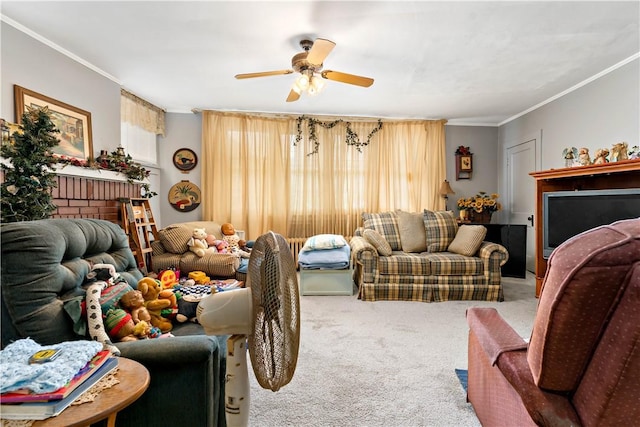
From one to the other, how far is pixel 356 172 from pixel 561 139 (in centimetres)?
257

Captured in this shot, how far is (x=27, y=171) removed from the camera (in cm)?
183

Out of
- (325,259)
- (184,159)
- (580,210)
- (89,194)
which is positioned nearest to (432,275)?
(325,259)

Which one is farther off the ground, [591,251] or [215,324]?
[591,251]

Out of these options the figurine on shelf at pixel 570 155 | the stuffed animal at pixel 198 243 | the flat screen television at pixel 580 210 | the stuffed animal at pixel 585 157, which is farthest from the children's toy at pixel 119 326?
the figurine on shelf at pixel 570 155

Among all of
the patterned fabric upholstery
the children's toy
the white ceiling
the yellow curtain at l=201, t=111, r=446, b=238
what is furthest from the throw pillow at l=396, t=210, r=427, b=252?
the children's toy

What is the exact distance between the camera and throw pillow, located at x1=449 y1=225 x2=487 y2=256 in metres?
3.54

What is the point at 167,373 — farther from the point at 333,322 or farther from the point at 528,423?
the point at 333,322

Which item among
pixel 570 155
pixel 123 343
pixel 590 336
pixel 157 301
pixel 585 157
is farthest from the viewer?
pixel 570 155

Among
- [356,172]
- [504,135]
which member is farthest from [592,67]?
[356,172]

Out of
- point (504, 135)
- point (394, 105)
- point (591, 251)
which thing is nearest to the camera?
point (591, 251)

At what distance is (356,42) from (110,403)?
2.67m

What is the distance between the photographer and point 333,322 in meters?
2.85

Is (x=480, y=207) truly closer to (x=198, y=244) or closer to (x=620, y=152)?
(x=620, y=152)

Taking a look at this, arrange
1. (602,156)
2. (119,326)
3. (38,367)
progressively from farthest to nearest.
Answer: (602,156)
(119,326)
(38,367)
